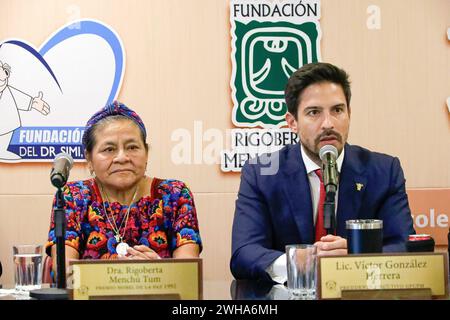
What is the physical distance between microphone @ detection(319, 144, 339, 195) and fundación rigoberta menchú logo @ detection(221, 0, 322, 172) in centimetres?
147

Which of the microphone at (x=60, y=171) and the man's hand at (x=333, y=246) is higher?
the microphone at (x=60, y=171)

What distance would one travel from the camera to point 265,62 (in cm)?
354

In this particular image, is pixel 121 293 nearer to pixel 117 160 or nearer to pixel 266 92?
pixel 117 160

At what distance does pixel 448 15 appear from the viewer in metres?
3.57

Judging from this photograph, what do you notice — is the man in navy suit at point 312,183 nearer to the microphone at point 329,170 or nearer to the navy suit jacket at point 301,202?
the navy suit jacket at point 301,202

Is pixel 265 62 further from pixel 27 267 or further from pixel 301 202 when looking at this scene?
pixel 27 267

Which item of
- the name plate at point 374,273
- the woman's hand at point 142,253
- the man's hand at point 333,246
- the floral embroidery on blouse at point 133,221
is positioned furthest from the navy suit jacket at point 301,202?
the name plate at point 374,273

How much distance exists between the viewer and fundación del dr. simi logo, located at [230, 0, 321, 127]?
3.51 m

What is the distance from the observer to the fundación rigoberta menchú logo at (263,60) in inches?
138

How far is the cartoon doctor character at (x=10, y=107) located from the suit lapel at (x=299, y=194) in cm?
140

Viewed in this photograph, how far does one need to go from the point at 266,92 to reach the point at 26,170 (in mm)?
1256

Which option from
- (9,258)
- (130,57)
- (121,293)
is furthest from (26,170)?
(121,293)

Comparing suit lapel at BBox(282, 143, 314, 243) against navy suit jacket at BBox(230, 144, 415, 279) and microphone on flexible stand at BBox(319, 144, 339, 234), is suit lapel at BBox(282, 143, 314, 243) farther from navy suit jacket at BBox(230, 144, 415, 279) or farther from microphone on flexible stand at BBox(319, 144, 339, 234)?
microphone on flexible stand at BBox(319, 144, 339, 234)

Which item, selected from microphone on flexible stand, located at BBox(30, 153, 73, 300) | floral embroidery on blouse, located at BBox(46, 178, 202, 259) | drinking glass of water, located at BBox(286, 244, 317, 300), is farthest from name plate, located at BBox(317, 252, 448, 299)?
floral embroidery on blouse, located at BBox(46, 178, 202, 259)
